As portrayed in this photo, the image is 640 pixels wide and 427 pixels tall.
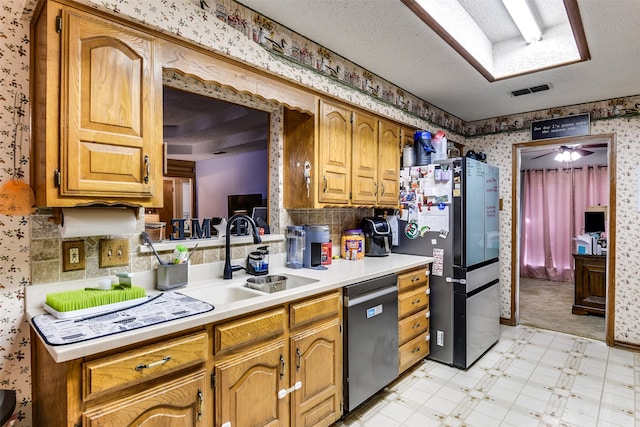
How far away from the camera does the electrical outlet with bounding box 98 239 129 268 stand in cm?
169

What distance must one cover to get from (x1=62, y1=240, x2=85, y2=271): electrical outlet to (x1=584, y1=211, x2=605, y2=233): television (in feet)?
20.1

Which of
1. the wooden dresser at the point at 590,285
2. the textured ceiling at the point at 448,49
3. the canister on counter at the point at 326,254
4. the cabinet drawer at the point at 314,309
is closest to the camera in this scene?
the cabinet drawer at the point at 314,309

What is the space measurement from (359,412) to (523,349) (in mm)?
2023

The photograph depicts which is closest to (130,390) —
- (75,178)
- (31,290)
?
(31,290)

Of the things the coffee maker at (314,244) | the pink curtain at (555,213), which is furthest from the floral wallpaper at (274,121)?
the pink curtain at (555,213)

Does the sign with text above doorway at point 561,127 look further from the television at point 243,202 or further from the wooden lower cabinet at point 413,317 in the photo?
the television at point 243,202

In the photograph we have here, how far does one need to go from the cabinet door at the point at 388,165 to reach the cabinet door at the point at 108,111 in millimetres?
1930

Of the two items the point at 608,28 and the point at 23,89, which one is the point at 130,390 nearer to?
the point at 23,89

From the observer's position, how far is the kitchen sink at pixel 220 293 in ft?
6.21

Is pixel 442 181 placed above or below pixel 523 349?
above

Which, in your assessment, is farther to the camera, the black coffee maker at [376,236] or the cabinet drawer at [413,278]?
the black coffee maker at [376,236]

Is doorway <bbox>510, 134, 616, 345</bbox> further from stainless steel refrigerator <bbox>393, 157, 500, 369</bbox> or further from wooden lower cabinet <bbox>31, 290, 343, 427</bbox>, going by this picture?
wooden lower cabinet <bbox>31, 290, 343, 427</bbox>

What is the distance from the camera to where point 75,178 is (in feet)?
4.39

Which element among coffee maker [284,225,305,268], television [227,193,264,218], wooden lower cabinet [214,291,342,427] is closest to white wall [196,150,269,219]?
television [227,193,264,218]
